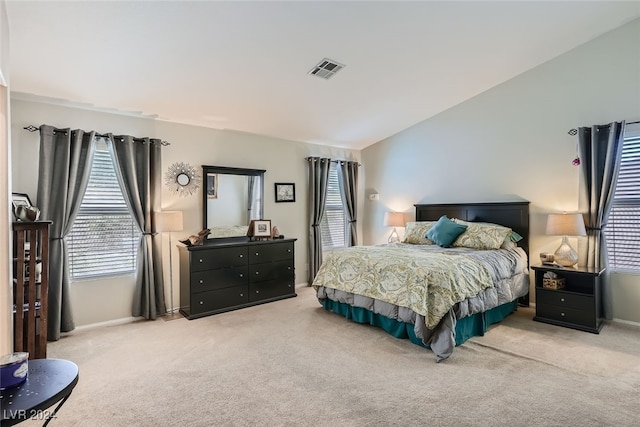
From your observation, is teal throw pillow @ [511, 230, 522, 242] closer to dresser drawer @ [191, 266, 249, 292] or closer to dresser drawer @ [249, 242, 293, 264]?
dresser drawer @ [249, 242, 293, 264]

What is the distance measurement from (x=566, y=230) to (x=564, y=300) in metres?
0.78

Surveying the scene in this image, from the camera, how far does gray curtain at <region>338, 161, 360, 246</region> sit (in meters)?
6.25

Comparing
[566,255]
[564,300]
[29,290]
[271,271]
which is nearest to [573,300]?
[564,300]

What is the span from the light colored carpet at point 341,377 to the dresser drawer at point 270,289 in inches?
34.4

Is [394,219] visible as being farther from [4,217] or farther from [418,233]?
[4,217]

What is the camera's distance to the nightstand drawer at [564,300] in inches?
138

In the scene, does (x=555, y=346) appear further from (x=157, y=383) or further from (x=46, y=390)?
(x=46, y=390)

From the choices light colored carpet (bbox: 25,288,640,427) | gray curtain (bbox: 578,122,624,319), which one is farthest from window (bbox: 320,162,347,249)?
gray curtain (bbox: 578,122,624,319)

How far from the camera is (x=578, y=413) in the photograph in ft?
6.89

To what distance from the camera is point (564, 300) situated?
366cm

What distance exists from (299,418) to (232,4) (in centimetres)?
298

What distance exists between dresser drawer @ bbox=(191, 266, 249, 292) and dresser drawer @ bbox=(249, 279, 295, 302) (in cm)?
19

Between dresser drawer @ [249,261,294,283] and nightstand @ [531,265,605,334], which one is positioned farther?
dresser drawer @ [249,261,294,283]

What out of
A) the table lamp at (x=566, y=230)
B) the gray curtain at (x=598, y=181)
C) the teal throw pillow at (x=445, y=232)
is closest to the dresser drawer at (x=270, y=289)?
the teal throw pillow at (x=445, y=232)
